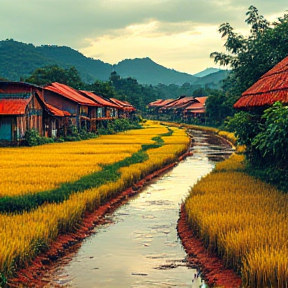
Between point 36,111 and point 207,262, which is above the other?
point 36,111

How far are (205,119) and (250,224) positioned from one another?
214 ft

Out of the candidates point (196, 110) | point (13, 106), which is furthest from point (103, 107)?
point (196, 110)

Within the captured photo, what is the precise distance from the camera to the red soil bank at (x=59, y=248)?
7016 millimetres

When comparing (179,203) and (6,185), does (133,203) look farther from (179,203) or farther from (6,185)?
(6,185)

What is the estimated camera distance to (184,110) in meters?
85.1

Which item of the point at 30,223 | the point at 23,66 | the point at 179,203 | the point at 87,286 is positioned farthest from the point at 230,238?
the point at 23,66

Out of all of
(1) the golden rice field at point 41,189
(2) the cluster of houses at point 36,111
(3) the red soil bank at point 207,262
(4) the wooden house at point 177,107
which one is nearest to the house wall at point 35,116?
(2) the cluster of houses at point 36,111

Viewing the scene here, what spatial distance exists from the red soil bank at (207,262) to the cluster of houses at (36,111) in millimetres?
20934

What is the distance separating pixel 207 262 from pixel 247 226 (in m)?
0.98

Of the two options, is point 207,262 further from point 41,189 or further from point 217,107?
point 217,107

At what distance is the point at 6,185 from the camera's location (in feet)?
43.1

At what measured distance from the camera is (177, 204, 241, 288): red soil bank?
689cm

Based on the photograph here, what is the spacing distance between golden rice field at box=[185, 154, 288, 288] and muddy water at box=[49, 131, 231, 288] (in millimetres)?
704

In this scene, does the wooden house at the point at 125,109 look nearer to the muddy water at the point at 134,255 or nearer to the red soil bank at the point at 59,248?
the red soil bank at the point at 59,248
